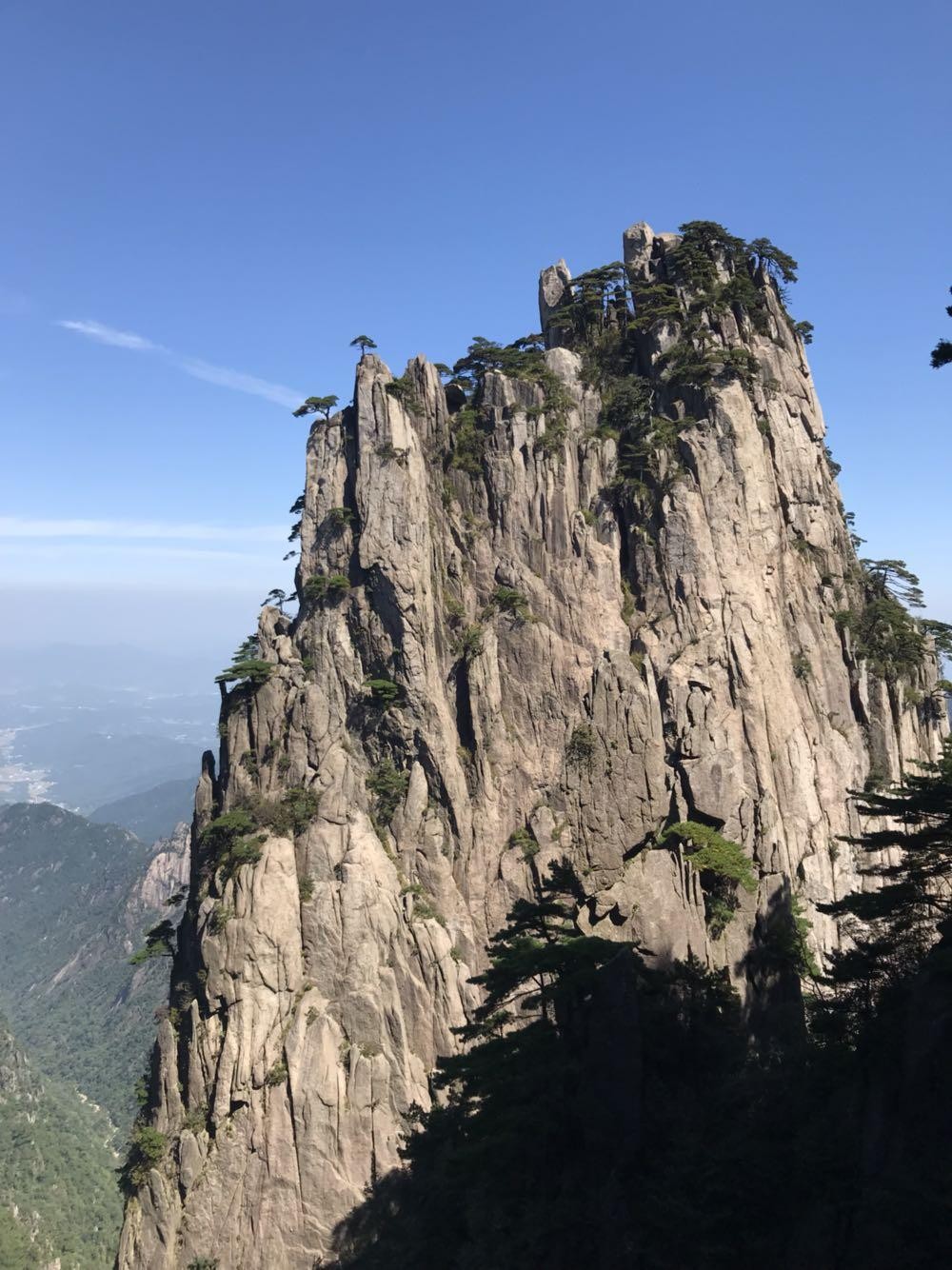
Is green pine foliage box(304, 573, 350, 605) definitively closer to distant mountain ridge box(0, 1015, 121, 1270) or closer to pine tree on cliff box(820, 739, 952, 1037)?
pine tree on cliff box(820, 739, 952, 1037)

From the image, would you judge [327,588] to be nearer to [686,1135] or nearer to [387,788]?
[387,788]

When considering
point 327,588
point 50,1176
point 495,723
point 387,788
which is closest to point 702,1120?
point 387,788

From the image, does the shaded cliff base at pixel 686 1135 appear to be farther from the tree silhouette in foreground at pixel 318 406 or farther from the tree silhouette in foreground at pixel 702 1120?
the tree silhouette in foreground at pixel 318 406

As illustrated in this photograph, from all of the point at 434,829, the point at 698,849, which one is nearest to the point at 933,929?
the point at 698,849

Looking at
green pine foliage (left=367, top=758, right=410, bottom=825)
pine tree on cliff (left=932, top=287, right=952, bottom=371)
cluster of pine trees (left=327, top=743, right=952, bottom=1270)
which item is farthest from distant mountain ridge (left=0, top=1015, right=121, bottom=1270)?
pine tree on cliff (left=932, top=287, right=952, bottom=371)

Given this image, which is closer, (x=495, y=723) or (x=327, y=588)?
(x=495, y=723)

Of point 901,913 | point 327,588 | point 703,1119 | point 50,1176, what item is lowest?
point 50,1176

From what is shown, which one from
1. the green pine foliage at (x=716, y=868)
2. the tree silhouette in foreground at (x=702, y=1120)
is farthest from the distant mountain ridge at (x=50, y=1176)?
the green pine foliage at (x=716, y=868)

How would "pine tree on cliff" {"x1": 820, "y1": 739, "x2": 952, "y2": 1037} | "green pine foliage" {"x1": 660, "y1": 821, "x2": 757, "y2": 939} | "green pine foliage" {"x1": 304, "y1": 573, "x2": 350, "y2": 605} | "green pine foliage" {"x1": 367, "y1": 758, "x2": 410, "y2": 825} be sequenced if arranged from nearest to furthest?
"pine tree on cliff" {"x1": 820, "y1": 739, "x2": 952, "y2": 1037} → "green pine foliage" {"x1": 660, "y1": 821, "x2": 757, "y2": 939} → "green pine foliage" {"x1": 367, "y1": 758, "x2": 410, "y2": 825} → "green pine foliage" {"x1": 304, "y1": 573, "x2": 350, "y2": 605}

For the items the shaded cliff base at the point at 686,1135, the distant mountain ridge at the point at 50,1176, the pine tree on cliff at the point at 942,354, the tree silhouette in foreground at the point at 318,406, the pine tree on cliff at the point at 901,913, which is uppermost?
the tree silhouette in foreground at the point at 318,406
